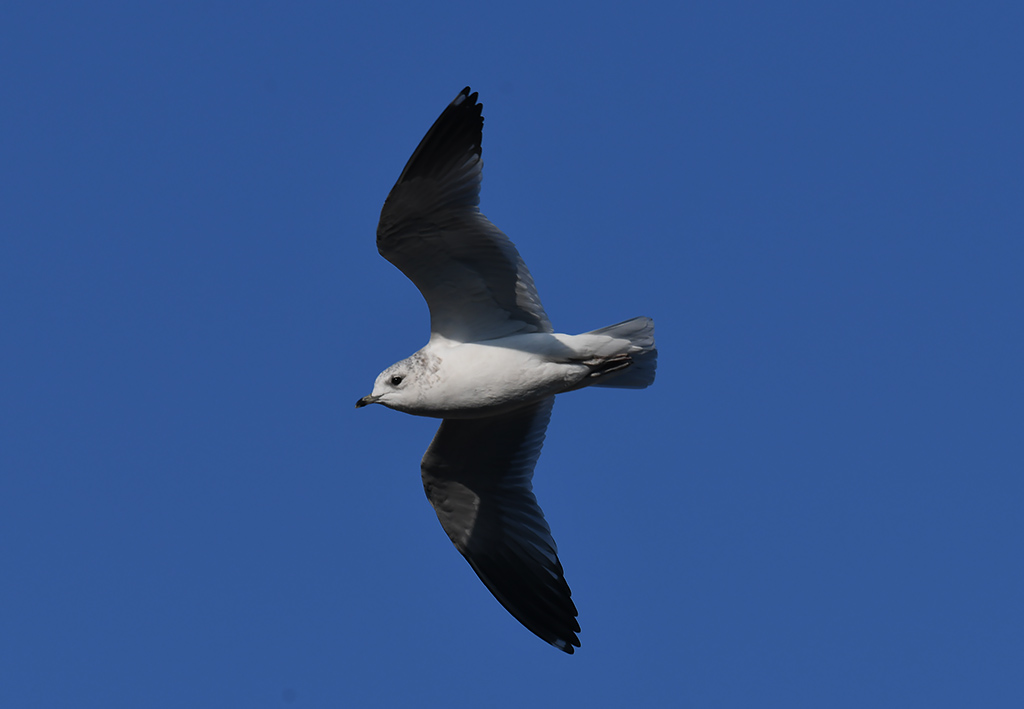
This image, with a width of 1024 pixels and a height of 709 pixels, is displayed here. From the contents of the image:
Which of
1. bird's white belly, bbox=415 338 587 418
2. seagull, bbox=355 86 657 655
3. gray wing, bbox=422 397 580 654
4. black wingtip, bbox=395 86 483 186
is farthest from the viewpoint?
gray wing, bbox=422 397 580 654

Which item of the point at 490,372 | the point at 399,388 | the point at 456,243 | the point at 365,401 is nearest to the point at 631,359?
the point at 490,372

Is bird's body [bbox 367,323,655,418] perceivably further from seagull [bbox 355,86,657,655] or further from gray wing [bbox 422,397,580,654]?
gray wing [bbox 422,397,580,654]

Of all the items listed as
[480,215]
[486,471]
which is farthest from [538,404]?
[480,215]

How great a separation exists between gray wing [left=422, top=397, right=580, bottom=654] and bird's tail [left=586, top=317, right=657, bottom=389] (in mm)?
926

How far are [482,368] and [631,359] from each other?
3.53ft

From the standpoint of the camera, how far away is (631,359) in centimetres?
776

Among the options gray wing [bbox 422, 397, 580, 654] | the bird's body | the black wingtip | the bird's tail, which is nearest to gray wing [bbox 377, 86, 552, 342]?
the black wingtip

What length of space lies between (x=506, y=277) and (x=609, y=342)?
873mm

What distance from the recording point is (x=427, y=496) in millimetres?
9000

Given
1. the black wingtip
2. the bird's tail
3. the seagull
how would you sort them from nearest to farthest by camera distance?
the black wingtip
the seagull
the bird's tail

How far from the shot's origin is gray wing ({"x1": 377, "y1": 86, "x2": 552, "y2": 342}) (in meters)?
7.13

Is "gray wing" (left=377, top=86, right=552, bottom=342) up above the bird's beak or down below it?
above

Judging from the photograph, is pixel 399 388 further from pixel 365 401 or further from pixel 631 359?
pixel 631 359

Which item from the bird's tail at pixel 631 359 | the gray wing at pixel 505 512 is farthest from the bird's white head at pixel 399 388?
the bird's tail at pixel 631 359
